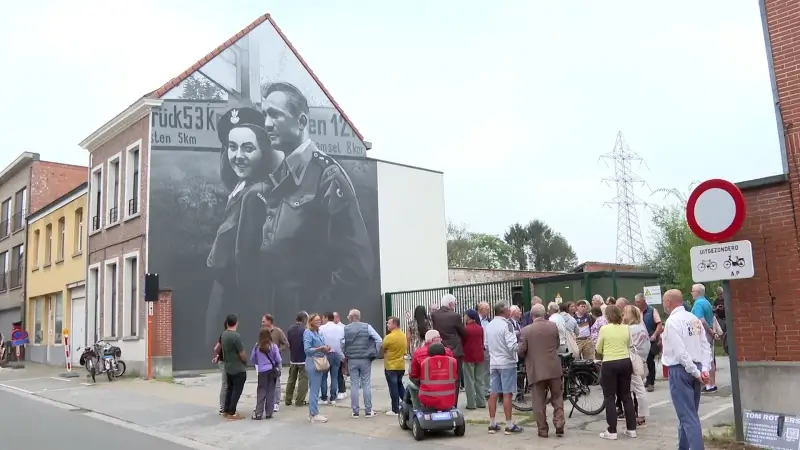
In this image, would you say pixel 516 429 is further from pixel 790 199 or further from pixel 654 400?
pixel 790 199

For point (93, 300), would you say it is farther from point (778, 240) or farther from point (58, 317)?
point (778, 240)

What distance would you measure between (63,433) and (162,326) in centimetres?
985

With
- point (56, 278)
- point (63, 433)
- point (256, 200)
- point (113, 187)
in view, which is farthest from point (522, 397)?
point (56, 278)

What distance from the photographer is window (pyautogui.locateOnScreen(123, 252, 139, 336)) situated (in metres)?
23.1

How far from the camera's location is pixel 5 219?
1507 inches

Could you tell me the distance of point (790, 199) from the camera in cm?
846

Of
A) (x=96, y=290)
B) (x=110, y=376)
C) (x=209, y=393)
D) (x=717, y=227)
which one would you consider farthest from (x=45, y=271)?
(x=717, y=227)

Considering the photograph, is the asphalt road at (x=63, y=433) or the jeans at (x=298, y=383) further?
the jeans at (x=298, y=383)

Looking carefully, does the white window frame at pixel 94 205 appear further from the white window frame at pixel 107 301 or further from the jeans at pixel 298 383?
the jeans at pixel 298 383

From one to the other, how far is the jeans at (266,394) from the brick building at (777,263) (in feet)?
25.2

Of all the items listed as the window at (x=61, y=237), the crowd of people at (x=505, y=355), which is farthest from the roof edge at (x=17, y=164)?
the crowd of people at (x=505, y=355)

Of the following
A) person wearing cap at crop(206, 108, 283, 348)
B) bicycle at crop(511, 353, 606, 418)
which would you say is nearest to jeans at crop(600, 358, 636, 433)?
bicycle at crop(511, 353, 606, 418)

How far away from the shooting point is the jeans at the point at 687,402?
7.29 meters

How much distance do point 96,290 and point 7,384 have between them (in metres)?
5.26
